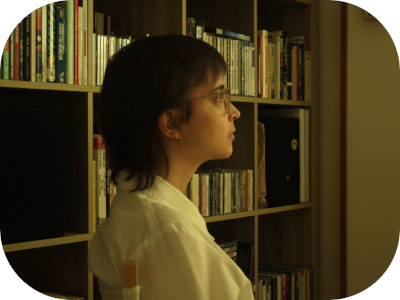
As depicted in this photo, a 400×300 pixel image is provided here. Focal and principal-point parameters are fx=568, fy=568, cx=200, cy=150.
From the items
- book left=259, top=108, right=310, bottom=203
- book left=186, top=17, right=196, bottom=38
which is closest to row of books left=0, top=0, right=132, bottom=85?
book left=186, top=17, right=196, bottom=38

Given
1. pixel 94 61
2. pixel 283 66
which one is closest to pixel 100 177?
pixel 94 61

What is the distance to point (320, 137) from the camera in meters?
2.71

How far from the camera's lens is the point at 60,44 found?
1655mm

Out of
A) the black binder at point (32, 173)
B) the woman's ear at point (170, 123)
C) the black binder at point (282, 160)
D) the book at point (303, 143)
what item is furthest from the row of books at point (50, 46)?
the book at point (303, 143)

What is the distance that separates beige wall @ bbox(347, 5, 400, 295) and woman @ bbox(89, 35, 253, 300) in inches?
60.4

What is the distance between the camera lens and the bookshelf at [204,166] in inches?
67.9

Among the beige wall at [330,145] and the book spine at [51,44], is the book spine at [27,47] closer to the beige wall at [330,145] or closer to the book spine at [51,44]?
the book spine at [51,44]

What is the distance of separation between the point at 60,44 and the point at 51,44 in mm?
34

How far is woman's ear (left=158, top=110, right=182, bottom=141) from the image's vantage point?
102 cm

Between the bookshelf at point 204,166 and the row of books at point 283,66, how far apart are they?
4cm

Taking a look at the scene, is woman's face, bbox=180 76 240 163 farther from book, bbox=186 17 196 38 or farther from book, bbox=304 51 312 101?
book, bbox=304 51 312 101

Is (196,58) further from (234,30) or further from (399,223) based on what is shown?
(399,223)

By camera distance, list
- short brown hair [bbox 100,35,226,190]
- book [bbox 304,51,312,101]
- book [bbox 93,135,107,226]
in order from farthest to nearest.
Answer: book [bbox 304,51,312,101] < book [bbox 93,135,107,226] < short brown hair [bbox 100,35,226,190]

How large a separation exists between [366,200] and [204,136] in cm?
167
